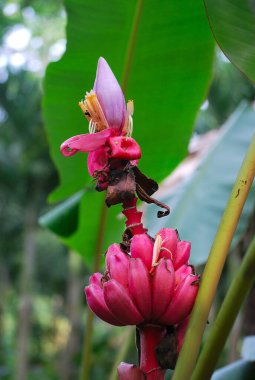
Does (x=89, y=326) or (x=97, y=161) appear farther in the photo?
(x=89, y=326)

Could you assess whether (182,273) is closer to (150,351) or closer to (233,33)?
(150,351)

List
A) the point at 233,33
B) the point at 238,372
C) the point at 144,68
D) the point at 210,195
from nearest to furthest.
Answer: the point at 233,33
the point at 238,372
the point at 144,68
the point at 210,195

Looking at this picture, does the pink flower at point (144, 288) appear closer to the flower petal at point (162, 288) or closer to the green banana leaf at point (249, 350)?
the flower petal at point (162, 288)

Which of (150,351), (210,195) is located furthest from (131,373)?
(210,195)

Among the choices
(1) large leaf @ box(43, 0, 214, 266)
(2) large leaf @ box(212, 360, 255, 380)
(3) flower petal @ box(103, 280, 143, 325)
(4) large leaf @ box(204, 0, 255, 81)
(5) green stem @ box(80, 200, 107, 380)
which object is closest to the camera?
(3) flower petal @ box(103, 280, 143, 325)

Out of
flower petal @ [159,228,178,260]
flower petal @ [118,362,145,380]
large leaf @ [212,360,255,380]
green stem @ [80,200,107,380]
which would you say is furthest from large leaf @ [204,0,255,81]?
green stem @ [80,200,107,380]

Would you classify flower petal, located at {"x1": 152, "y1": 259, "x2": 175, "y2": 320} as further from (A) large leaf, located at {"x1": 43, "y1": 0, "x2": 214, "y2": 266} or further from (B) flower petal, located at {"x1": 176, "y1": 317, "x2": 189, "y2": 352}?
(A) large leaf, located at {"x1": 43, "y1": 0, "x2": 214, "y2": 266}
